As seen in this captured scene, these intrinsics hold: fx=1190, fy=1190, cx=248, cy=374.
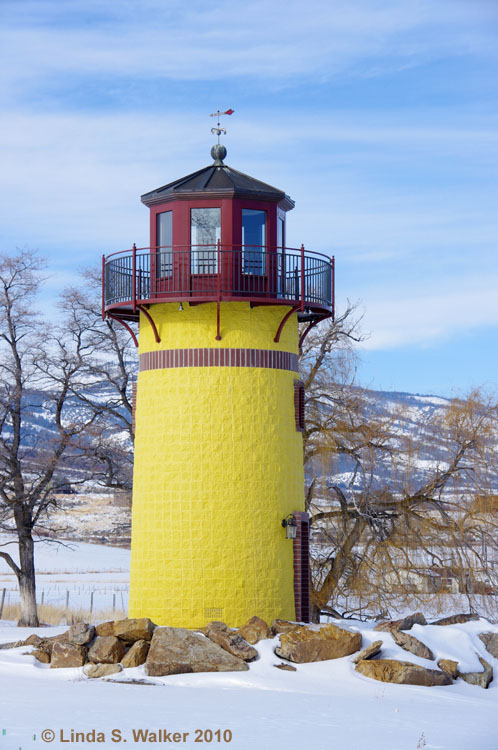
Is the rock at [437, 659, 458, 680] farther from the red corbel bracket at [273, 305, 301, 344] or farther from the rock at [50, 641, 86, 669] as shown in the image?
the red corbel bracket at [273, 305, 301, 344]

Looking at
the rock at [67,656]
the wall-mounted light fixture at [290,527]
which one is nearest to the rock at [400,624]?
the wall-mounted light fixture at [290,527]

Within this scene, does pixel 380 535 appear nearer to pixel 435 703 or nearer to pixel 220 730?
pixel 435 703

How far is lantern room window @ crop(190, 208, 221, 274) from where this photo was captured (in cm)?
2433

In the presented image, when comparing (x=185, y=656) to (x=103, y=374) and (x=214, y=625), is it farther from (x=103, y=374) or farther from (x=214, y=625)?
(x=103, y=374)

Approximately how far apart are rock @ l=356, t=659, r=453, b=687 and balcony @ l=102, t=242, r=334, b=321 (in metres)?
7.38

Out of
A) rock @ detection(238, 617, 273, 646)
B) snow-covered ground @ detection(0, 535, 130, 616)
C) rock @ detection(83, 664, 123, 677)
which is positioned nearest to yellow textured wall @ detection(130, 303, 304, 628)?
rock @ detection(238, 617, 273, 646)

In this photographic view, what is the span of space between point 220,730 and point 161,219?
12384 millimetres

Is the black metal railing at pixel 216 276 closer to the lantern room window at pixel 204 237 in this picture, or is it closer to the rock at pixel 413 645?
the lantern room window at pixel 204 237

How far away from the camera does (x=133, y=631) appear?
2169 cm

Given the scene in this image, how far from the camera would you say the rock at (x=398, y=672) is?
67.5 feet

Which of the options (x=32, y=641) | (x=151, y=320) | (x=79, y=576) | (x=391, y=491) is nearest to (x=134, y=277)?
(x=151, y=320)

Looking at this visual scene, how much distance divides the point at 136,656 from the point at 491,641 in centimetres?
701

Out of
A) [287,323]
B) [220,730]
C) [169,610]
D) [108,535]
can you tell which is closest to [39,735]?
[220,730]

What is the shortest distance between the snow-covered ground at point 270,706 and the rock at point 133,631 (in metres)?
0.86
